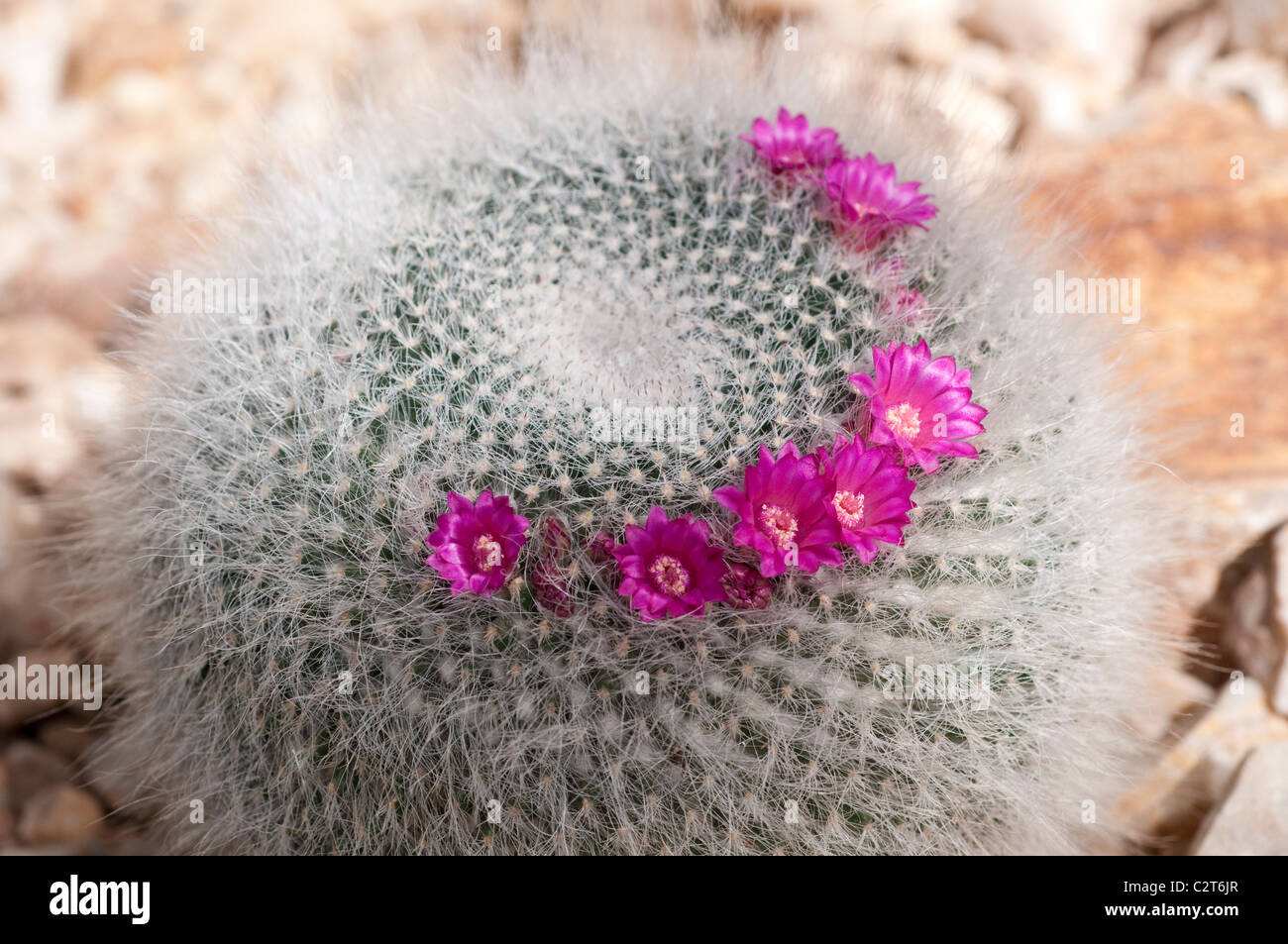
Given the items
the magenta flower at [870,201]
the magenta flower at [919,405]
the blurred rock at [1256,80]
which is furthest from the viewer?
the blurred rock at [1256,80]

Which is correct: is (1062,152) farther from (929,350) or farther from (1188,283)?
(929,350)


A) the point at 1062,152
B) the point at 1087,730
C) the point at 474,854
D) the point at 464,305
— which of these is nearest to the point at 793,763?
the point at 474,854

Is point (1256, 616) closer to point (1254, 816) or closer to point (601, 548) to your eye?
point (1254, 816)

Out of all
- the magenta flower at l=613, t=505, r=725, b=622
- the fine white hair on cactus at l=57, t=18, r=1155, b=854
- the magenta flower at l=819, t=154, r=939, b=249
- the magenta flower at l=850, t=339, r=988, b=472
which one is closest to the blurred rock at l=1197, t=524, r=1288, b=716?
the fine white hair on cactus at l=57, t=18, r=1155, b=854

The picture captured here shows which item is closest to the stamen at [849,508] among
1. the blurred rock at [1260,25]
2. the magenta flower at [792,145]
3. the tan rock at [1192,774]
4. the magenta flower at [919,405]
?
the magenta flower at [919,405]

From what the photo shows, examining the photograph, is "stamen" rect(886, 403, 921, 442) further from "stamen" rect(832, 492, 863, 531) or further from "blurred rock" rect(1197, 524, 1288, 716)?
"blurred rock" rect(1197, 524, 1288, 716)

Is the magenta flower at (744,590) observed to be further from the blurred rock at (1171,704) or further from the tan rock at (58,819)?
the tan rock at (58,819)
